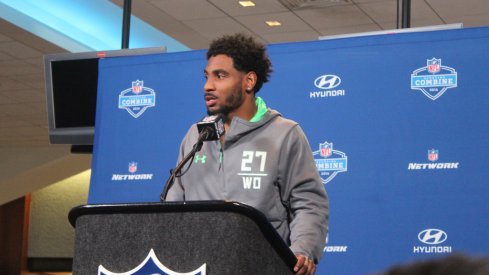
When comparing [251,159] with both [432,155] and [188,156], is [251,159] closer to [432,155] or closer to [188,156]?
[188,156]

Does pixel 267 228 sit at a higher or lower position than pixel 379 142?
lower

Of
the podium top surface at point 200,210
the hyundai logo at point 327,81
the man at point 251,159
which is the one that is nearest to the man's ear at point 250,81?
the man at point 251,159

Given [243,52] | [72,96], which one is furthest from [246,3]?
[243,52]

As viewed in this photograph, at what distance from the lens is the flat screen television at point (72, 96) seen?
4352 mm

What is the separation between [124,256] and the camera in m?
1.50

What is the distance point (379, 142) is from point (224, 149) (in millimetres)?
1420

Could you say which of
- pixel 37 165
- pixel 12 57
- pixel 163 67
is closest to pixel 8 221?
pixel 37 165

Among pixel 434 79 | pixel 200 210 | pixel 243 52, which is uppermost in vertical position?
pixel 434 79

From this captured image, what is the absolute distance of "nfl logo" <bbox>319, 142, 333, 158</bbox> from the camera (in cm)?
349

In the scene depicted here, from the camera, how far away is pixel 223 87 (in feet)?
7.12

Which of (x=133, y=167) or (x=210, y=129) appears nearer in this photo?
(x=210, y=129)

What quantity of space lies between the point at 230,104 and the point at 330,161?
138cm

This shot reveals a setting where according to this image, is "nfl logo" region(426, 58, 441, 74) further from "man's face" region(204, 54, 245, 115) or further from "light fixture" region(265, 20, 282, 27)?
"light fixture" region(265, 20, 282, 27)

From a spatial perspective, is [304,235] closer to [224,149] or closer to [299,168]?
[299,168]
